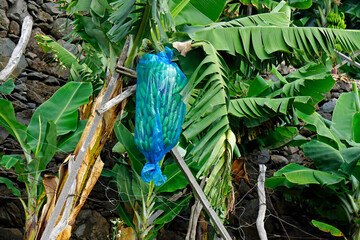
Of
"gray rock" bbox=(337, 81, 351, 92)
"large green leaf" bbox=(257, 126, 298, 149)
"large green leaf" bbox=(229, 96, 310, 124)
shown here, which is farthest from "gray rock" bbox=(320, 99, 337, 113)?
"large green leaf" bbox=(229, 96, 310, 124)

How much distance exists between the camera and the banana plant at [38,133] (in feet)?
12.3

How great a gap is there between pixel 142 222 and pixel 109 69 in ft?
6.70

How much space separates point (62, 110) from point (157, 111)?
1.69 m

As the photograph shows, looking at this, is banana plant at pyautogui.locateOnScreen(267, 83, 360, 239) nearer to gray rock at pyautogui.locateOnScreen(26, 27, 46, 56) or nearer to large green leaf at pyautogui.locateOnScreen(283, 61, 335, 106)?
large green leaf at pyautogui.locateOnScreen(283, 61, 335, 106)

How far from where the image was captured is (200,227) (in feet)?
15.6

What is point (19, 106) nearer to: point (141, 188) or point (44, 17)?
point (44, 17)

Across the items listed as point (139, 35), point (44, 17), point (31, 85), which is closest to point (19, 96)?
point (31, 85)

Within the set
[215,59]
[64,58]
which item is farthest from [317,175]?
[64,58]

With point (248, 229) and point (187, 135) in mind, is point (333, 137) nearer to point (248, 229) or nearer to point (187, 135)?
point (248, 229)

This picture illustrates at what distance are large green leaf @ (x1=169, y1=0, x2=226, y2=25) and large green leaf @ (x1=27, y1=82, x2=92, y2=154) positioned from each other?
1.32 meters

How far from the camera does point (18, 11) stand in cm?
555

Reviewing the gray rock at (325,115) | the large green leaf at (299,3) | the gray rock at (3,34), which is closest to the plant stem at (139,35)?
the gray rock at (3,34)

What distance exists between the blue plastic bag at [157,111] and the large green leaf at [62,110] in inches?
58.3

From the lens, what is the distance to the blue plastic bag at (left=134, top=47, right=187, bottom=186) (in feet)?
8.77
